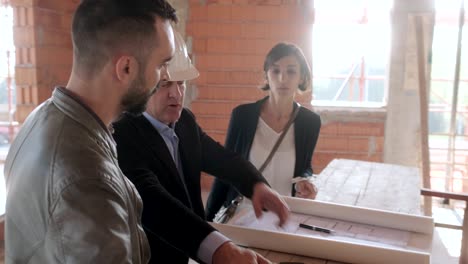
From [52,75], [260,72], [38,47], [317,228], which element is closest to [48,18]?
[38,47]

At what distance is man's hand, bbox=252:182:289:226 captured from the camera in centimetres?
133

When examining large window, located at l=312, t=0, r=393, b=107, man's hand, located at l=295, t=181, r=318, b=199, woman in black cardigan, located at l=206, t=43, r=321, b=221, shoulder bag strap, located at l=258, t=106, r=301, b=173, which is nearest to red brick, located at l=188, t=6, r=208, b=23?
large window, located at l=312, t=0, r=393, b=107

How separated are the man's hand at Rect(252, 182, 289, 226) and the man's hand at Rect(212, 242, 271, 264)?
369 mm

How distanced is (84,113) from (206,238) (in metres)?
0.41

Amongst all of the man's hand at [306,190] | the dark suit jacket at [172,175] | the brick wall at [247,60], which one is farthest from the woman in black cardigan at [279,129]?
the brick wall at [247,60]

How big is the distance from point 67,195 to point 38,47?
2.84 metres

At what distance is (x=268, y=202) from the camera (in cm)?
135

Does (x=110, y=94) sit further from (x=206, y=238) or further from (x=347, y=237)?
(x=347, y=237)

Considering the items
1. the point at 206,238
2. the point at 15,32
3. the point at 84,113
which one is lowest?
the point at 206,238

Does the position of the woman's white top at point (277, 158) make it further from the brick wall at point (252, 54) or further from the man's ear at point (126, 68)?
the brick wall at point (252, 54)

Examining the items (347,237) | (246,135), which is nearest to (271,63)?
(246,135)

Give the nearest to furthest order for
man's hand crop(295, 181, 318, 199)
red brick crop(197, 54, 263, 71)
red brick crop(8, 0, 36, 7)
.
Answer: man's hand crop(295, 181, 318, 199) < red brick crop(8, 0, 36, 7) < red brick crop(197, 54, 263, 71)

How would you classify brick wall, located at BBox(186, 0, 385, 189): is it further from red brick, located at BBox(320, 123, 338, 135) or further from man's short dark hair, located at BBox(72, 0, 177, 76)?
man's short dark hair, located at BBox(72, 0, 177, 76)

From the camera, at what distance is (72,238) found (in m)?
0.67
